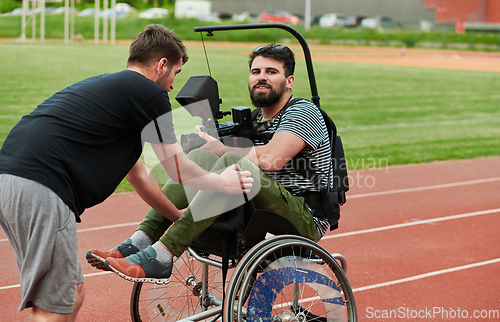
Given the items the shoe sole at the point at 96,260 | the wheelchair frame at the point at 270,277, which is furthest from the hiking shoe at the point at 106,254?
the wheelchair frame at the point at 270,277

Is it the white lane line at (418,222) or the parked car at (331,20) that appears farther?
the parked car at (331,20)

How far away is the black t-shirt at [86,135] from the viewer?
2.18 m

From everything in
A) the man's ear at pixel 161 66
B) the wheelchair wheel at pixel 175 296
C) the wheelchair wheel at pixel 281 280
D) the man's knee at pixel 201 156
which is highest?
the man's ear at pixel 161 66

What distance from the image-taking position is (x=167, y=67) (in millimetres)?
2512

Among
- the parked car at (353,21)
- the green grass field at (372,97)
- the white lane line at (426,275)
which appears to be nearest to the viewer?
the white lane line at (426,275)

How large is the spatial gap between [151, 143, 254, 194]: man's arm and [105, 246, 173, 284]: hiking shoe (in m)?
0.39

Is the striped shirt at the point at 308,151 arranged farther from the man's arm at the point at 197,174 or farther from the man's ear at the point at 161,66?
the man's ear at the point at 161,66

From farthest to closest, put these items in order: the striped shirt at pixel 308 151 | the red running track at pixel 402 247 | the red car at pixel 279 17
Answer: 1. the red car at pixel 279 17
2. the red running track at pixel 402 247
3. the striped shirt at pixel 308 151

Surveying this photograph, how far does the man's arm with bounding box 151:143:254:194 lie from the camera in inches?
94.5

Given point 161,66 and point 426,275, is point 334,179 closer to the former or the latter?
point 161,66

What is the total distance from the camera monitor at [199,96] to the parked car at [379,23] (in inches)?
1718

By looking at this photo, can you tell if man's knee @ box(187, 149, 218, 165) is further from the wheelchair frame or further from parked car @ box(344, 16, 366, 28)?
parked car @ box(344, 16, 366, 28)

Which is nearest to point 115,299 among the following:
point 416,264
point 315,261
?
point 315,261

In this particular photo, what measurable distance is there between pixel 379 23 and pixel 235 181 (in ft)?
150
